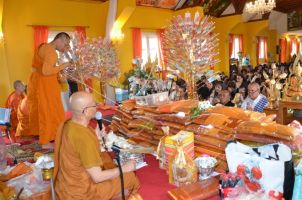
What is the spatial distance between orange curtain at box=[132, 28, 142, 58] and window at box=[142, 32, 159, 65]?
1.02 feet

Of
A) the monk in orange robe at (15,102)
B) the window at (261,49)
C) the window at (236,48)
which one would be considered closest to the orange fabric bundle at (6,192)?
the monk in orange robe at (15,102)

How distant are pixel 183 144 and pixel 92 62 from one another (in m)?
1.24

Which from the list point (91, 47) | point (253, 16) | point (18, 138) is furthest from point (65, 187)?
point (253, 16)

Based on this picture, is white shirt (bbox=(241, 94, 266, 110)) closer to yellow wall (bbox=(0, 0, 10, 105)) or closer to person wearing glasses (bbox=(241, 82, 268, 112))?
person wearing glasses (bbox=(241, 82, 268, 112))

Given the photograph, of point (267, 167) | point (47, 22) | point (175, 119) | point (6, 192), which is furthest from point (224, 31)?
point (6, 192)

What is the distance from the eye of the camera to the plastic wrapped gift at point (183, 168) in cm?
169

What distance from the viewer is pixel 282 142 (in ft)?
5.07

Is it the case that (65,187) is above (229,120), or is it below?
→ below

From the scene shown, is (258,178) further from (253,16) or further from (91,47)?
(253,16)

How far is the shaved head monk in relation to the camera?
147 cm

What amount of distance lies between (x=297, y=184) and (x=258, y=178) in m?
0.17

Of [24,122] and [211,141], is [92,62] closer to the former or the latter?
[211,141]

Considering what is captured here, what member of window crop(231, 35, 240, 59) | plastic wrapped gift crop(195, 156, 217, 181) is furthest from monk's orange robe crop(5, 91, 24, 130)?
window crop(231, 35, 240, 59)

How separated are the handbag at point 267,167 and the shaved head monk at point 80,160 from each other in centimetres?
67
